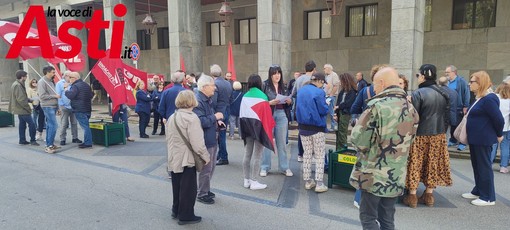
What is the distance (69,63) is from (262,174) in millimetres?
7894

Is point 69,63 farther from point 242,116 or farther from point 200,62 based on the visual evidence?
point 242,116

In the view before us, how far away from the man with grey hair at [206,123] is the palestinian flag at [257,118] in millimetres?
555

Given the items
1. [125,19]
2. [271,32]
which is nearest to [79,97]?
[271,32]

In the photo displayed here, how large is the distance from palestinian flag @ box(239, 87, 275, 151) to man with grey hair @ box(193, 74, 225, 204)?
21.8 inches

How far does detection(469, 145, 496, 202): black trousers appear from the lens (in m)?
4.96

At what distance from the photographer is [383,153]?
3.10 meters

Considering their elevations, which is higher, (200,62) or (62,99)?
(200,62)

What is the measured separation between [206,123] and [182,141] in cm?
69

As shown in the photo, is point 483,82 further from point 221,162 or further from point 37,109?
point 37,109

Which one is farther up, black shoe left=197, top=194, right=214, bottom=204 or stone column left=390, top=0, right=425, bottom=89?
stone column left=390, top=0, right=425, bottom=89

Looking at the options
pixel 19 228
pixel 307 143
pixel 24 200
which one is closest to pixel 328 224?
pixel 307 143

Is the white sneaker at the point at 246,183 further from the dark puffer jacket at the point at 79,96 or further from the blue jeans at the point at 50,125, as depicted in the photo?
the blue jeans at the point at 50,125

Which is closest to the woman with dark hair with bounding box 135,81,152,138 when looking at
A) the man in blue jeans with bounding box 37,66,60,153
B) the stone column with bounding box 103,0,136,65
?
the man in blue jeans with bounding box 37,66,60,153

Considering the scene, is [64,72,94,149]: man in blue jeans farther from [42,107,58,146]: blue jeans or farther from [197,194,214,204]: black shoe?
[197,194,214,204]: black shoe
